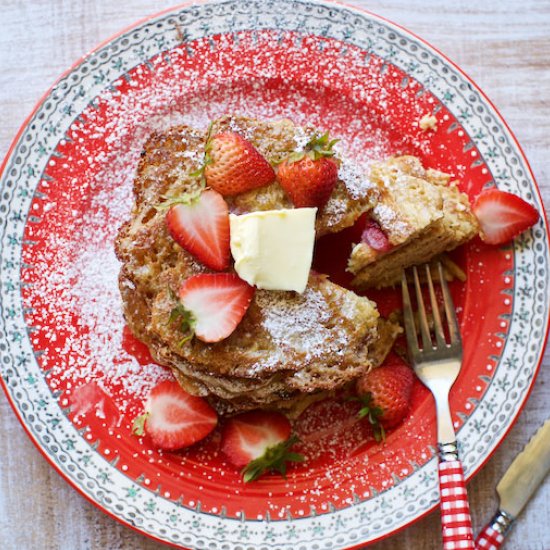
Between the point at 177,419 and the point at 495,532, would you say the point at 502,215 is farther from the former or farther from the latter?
the point at 177,419

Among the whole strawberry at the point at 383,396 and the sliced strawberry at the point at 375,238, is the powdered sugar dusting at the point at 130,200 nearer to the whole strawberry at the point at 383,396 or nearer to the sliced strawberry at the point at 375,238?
the whole strawberry at the point at 383,396

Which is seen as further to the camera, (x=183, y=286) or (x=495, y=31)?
(x=495, y=31)

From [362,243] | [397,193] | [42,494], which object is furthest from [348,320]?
[42,494]

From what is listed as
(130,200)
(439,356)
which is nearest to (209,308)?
(130,200)

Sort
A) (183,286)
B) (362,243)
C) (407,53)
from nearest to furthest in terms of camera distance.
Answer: (183,286) < (362,243) < (407,53)

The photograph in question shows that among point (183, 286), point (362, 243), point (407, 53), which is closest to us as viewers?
point (183, 286)

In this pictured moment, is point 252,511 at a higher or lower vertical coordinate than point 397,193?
lower

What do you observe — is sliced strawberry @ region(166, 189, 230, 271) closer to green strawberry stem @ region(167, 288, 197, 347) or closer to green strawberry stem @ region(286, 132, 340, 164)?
green strawberry stem @ region(167, 288, 197, 347)

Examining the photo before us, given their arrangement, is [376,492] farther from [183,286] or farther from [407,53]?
[407,53]
